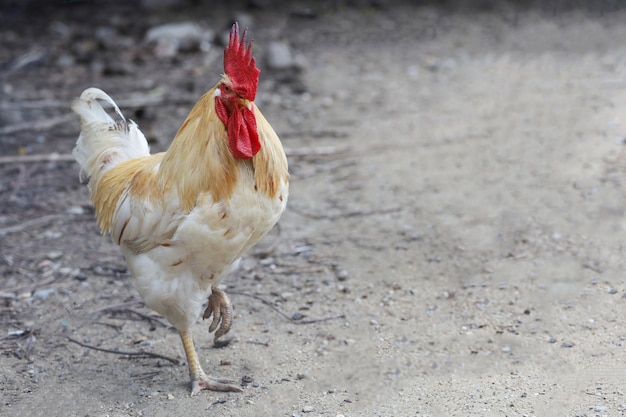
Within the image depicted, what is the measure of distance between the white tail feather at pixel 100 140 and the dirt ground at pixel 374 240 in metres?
0.96

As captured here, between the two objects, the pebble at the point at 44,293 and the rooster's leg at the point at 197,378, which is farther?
the pebble at the point at 44,293

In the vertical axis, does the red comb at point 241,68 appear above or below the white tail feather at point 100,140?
above

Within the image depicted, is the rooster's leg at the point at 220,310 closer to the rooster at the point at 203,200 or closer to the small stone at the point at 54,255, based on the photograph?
the rooster at the point at 203,200

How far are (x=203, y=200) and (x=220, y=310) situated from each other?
0.88 m

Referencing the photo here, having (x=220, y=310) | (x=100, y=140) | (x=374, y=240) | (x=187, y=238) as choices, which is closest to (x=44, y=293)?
(x=100, y=140)

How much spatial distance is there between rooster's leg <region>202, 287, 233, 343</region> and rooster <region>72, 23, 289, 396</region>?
0.19 meters

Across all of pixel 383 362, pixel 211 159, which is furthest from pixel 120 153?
pixel 383 362

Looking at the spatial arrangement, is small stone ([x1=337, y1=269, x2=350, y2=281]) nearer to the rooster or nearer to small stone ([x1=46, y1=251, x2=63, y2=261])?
the rooster

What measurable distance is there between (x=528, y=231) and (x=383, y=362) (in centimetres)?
177

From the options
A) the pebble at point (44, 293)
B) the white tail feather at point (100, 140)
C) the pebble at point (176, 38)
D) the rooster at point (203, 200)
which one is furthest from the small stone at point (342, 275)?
the pebble at point (176, 38)

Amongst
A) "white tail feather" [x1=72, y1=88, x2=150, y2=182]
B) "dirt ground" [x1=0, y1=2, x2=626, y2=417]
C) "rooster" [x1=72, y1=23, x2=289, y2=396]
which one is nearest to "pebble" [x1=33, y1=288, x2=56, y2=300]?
"dirt ground" [x1=0, y1=2, x2=626, y2=417]

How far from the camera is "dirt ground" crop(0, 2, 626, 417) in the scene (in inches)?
149

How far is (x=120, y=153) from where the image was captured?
162 inches

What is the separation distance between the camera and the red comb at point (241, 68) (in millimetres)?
3201
